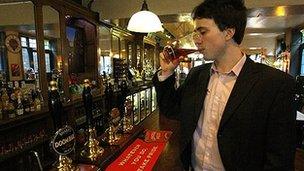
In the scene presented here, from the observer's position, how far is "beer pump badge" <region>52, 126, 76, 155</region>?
161 centimetres

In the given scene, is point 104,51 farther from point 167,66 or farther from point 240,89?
A: point 240,89

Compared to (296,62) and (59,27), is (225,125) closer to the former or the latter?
(59,27)

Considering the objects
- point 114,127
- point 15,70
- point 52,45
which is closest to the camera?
point 114,127

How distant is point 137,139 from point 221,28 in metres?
1.52

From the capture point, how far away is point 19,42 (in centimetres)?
312

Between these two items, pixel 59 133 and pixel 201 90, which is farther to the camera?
pixel 59 133

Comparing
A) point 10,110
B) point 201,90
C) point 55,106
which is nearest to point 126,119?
point 55,106

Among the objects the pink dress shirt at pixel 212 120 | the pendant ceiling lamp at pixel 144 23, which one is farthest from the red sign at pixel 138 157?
the pendant ceiling lamp at pixel 144 23

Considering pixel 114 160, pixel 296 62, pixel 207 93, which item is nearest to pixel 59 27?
pixel 114 160

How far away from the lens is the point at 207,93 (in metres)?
1.38

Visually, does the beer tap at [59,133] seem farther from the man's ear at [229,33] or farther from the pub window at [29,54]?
the pub window at [29,54]

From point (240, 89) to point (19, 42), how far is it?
2901 millimetres

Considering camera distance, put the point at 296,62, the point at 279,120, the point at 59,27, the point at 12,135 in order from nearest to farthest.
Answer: the point at 279,120, the point at 12,135, the point at 59,27, the point at 296,62

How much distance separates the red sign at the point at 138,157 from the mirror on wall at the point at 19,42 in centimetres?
179
